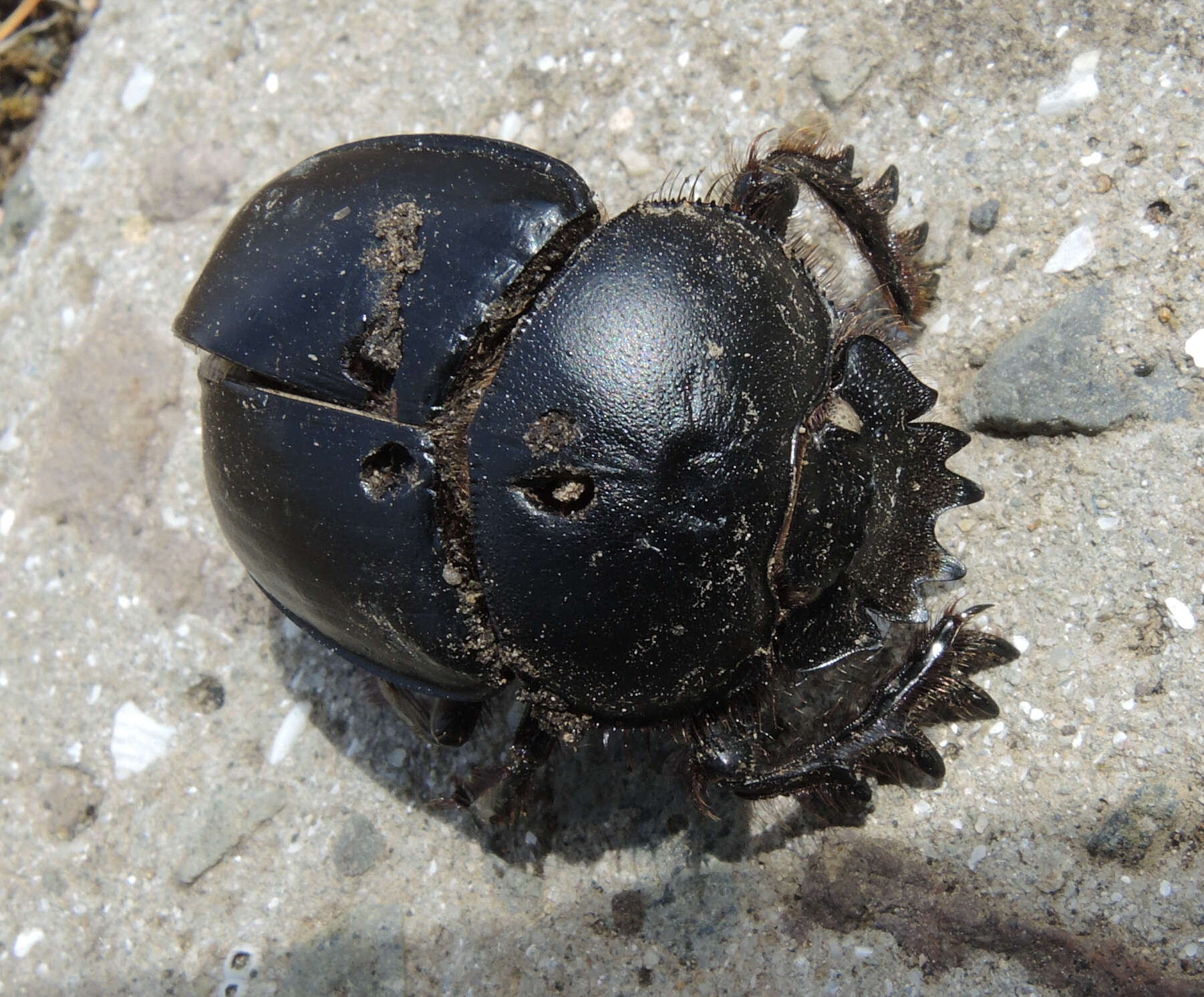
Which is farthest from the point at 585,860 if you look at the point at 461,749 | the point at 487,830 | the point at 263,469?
the point at 263,469

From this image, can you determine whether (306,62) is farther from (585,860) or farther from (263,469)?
(585,860)

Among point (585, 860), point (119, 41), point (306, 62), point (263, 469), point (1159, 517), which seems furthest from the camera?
point (119, 41)

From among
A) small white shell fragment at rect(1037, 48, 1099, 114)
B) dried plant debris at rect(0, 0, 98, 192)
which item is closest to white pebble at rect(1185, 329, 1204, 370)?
small white shell fragment at rect(1037, 48, 1099, 114)

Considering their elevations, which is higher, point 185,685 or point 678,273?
point 678,273

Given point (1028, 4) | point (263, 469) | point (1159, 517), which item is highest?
point (1028, 4)

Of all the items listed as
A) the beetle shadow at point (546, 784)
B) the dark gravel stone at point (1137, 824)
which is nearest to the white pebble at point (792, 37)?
the beetle shadow at point (546, 784)

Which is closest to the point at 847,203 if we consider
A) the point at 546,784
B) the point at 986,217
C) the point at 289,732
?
the point at 986,217
